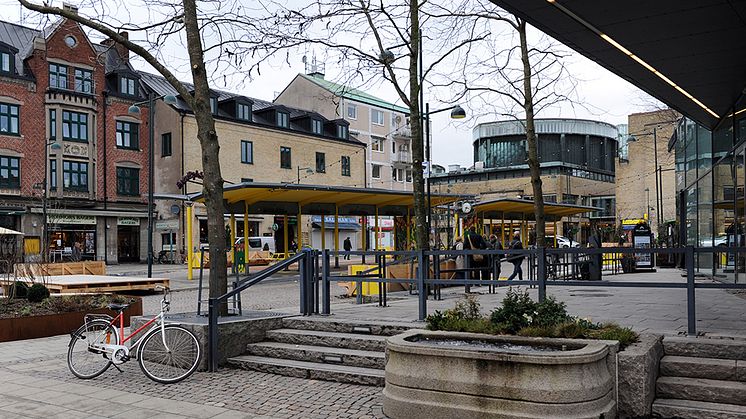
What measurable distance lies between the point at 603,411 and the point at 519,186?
240 ft

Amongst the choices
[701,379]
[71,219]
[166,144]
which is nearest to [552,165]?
[166,144]

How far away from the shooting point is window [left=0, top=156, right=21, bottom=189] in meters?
40.9

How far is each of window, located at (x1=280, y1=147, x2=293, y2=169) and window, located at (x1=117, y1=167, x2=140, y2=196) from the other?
1182 cm

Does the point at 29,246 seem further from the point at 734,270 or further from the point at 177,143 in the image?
the point at 734,270

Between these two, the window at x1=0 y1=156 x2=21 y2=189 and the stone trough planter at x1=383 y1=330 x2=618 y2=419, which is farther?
the window at x1=0 y1=156 x2=21 y2=189

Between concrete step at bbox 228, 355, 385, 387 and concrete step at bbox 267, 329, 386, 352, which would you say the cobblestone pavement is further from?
concrete step at bbox 267, 329, 386, 352

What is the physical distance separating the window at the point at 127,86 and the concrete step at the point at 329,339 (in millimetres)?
42212

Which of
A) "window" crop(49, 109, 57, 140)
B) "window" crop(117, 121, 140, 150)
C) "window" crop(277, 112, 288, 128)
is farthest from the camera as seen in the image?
"window" crop(277, 112, 288, 128)

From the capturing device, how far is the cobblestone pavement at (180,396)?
707 centimetres

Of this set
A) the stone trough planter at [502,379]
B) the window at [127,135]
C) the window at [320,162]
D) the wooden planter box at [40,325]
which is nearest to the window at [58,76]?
the window at [127,135]

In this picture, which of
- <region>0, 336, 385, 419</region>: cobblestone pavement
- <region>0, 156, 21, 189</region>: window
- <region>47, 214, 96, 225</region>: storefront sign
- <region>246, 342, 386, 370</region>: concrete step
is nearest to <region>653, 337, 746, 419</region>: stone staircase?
<region>0, 336, 385, 419</region>: cobblestone pavement

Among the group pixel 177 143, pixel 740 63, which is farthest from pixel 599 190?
pixel 740 63

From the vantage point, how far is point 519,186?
77625mm

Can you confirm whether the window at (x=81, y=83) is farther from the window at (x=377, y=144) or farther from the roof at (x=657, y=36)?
the roof at (x=657, y=36)
